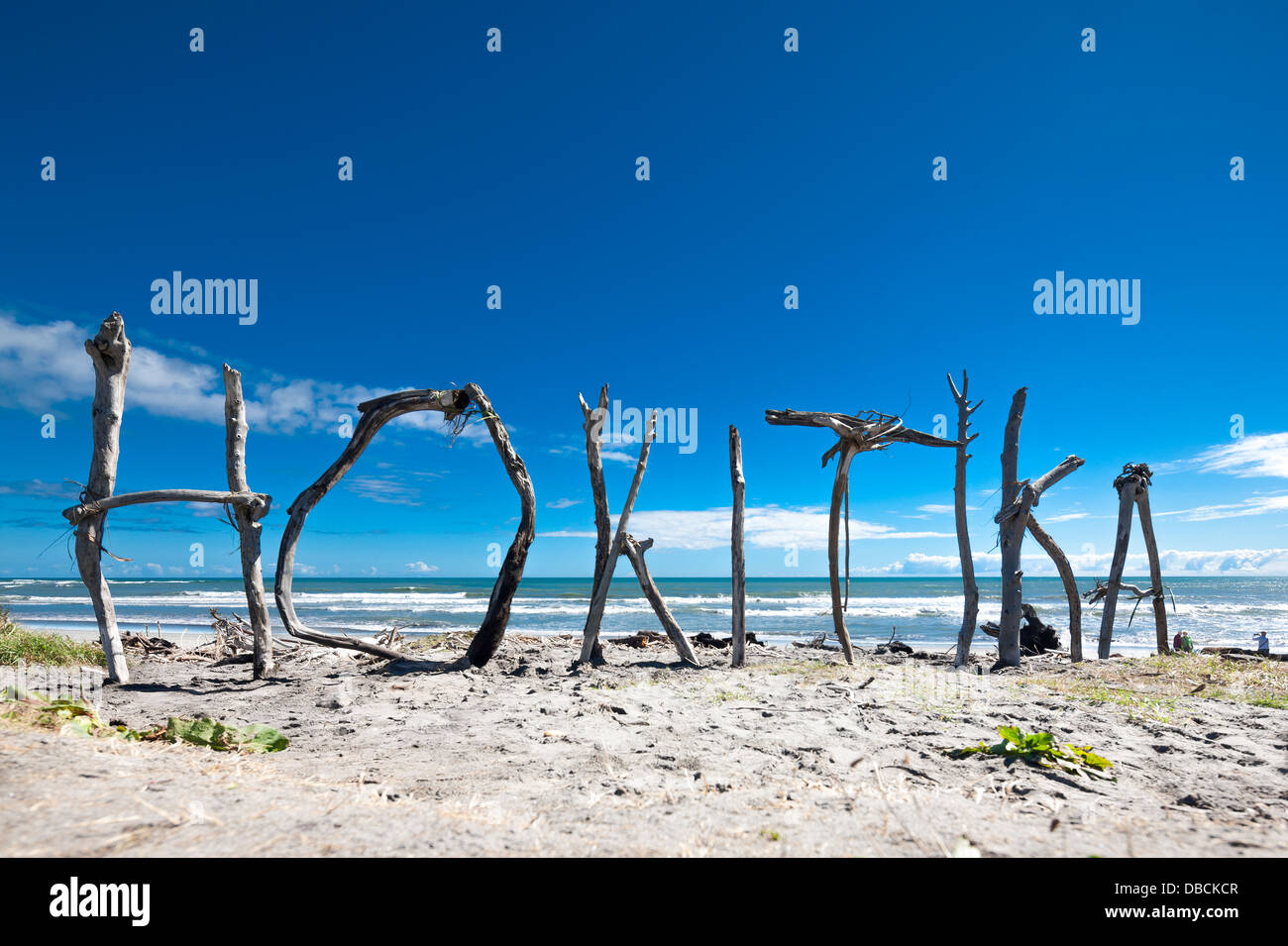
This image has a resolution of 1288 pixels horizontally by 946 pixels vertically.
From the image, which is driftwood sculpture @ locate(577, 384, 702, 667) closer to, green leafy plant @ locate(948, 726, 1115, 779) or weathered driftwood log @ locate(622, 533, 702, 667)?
weathered driftwood log @ locate(622, 533, 702, 667)

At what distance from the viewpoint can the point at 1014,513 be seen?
32.0ft

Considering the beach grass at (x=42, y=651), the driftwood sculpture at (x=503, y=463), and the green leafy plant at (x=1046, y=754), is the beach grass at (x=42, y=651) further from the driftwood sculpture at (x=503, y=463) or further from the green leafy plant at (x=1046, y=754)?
the green leafy plant at (x=1046, y=754)

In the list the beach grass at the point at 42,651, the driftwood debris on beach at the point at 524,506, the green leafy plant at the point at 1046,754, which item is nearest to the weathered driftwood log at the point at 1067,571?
the driftwood debris on beach at the point at 524,506

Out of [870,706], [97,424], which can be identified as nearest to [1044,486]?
[870,706]

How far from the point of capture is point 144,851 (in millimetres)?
2305

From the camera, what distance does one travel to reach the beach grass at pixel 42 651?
789cm

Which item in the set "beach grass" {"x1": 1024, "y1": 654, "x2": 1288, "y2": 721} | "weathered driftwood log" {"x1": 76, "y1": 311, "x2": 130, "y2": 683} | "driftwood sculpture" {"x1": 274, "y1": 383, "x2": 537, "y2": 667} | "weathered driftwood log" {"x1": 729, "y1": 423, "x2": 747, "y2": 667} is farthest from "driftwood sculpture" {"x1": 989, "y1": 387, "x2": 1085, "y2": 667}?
"weathered driftwood log" {"x1": 76, "y1": 311, "x2": 130, "y2": 683}

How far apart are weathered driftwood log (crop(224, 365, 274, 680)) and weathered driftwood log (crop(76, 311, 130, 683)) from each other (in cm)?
103

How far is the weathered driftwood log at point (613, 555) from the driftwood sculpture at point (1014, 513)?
18.7 ft

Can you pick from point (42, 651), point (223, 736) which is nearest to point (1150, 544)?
point (223, 736)

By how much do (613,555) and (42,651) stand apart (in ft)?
25.2
